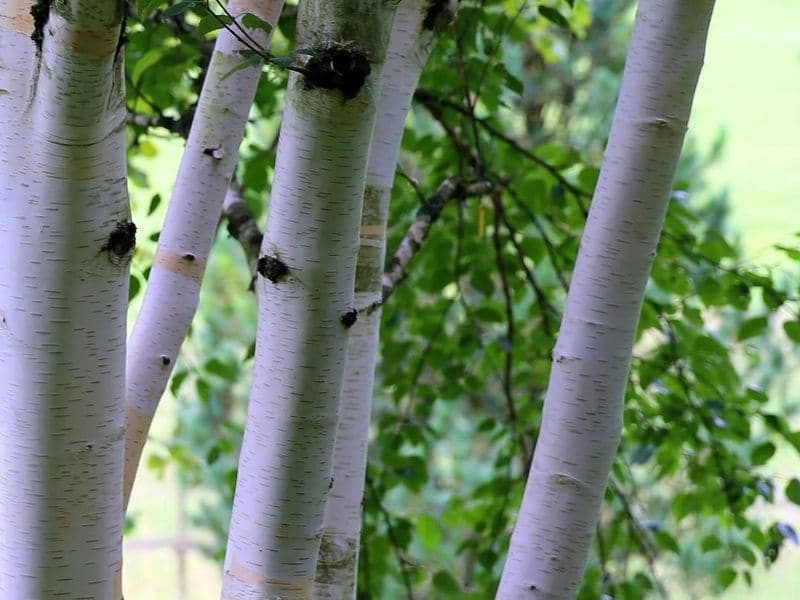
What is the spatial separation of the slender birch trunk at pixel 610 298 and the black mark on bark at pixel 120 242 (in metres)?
0.41

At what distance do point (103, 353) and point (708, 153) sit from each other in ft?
10.8

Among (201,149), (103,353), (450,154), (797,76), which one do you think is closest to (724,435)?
(450,154)

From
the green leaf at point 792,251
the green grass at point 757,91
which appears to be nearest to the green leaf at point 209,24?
the green leaf at point 792,251

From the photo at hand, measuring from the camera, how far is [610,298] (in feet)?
2.54

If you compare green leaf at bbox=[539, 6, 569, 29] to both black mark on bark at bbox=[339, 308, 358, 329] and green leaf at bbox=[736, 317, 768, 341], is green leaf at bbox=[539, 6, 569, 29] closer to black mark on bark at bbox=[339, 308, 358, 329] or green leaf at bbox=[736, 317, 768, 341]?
green leaf at bbox=[736, 317, 768, 341]

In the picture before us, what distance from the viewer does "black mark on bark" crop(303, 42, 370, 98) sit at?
52 centimetres

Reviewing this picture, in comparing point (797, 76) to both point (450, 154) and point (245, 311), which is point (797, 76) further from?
point (450, 154)

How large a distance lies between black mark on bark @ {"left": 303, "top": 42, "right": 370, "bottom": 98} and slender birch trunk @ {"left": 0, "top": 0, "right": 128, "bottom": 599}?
114 mm

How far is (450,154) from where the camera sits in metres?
1.64

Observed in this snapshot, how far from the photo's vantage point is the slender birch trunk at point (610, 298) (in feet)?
2.52

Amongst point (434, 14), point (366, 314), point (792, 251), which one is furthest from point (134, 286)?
point (792, 251)

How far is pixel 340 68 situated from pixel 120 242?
6.7 inches

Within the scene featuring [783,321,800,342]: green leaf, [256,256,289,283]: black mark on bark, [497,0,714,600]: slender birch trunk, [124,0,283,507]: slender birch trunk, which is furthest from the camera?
[783,321,800,342]: green leaf

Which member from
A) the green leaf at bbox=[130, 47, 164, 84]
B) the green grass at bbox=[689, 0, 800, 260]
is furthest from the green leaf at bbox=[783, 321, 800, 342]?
the green grass at bbox=[689, 0, 800, 260]
